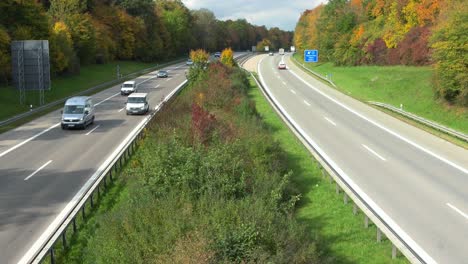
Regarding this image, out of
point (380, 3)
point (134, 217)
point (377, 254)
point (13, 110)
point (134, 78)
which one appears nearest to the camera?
point (134, 217)

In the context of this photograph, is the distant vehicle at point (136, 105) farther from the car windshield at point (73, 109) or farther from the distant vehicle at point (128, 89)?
the distant vehicle at point (128, 89)

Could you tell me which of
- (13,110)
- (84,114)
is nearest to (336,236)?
(84,114)

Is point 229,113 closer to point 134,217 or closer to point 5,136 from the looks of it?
point 5,136

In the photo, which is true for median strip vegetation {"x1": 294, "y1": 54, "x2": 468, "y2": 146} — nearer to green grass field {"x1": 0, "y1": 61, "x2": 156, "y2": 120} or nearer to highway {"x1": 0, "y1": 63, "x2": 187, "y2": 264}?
highway {"x1": 0, "y1": 63, "x2": 187, "y2": 264}

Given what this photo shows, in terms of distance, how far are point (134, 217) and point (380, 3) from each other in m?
76.7

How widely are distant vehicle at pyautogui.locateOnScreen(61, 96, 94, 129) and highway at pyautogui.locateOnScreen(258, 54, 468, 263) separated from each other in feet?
47.4

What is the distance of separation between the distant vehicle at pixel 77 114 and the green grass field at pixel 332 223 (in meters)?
14.7

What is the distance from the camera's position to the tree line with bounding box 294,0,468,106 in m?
35.2

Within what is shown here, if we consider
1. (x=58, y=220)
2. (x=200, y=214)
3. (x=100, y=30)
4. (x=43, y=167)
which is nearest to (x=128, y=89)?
(x=43, y=167)

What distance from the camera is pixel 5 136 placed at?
2973cm

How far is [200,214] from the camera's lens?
1012cm

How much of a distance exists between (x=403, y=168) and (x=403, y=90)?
90.4 feet

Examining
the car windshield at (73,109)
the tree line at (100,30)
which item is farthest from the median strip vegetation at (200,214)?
the tree line at (100,30)

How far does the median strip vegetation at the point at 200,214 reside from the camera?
8.88m
